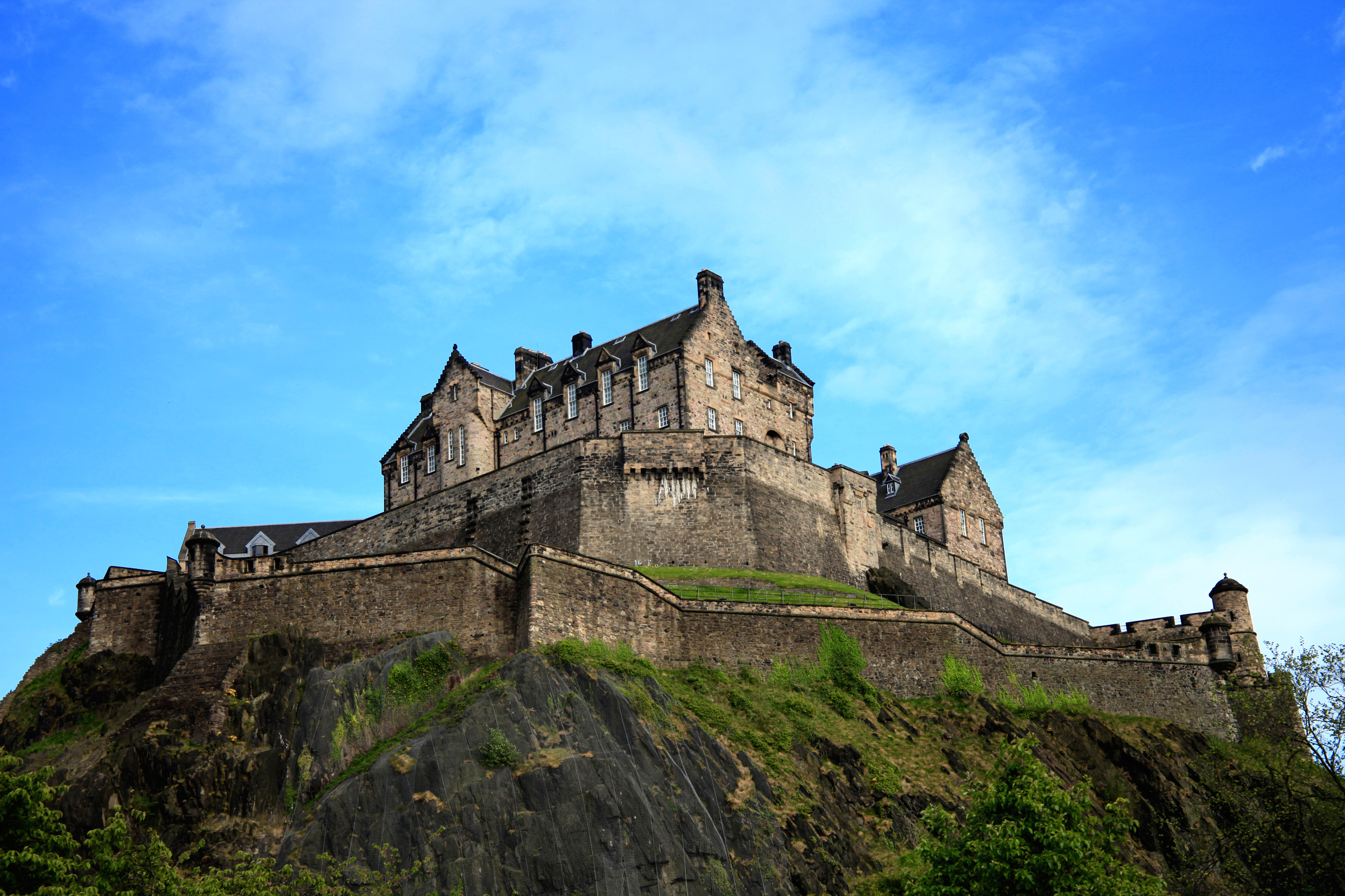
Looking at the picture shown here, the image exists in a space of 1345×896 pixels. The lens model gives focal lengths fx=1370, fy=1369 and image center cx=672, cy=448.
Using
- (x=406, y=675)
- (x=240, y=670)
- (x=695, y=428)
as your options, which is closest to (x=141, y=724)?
(x=240, y=670)

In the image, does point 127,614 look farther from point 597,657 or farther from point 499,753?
point 499,753

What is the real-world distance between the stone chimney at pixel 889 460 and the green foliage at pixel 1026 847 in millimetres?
46503

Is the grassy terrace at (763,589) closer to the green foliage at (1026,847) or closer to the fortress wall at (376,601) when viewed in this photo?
the fortress wall at (376,601)

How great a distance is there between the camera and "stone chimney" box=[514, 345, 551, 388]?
76188 millimetres

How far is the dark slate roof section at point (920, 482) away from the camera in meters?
75.8

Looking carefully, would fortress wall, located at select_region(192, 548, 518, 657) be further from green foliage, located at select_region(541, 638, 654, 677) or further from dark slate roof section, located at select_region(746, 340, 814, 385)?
dark slate roof section, located at select_region(746, 340, 814, 385)

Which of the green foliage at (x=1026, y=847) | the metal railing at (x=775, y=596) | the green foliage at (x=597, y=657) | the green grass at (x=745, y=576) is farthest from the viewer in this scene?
the green grass at (x=745, y=576)

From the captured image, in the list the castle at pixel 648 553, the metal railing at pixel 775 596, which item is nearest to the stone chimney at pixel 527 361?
the castle at pixel 648 553

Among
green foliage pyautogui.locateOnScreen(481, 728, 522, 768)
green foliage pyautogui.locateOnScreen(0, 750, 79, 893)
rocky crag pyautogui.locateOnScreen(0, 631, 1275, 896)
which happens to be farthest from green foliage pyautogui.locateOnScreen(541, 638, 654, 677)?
green foliage pyautogui.locateOnScreen(0, 750, 79, 893)

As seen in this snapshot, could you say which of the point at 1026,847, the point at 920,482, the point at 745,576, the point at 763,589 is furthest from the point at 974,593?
the point at 1026,847

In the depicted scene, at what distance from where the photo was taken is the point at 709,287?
227ft

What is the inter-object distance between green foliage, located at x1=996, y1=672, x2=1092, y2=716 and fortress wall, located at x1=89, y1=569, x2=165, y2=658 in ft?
106

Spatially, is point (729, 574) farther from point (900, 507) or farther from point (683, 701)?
point (900, 507)

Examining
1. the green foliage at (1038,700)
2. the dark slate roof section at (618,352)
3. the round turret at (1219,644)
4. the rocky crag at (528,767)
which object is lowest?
the rocky crag at (528,767)
